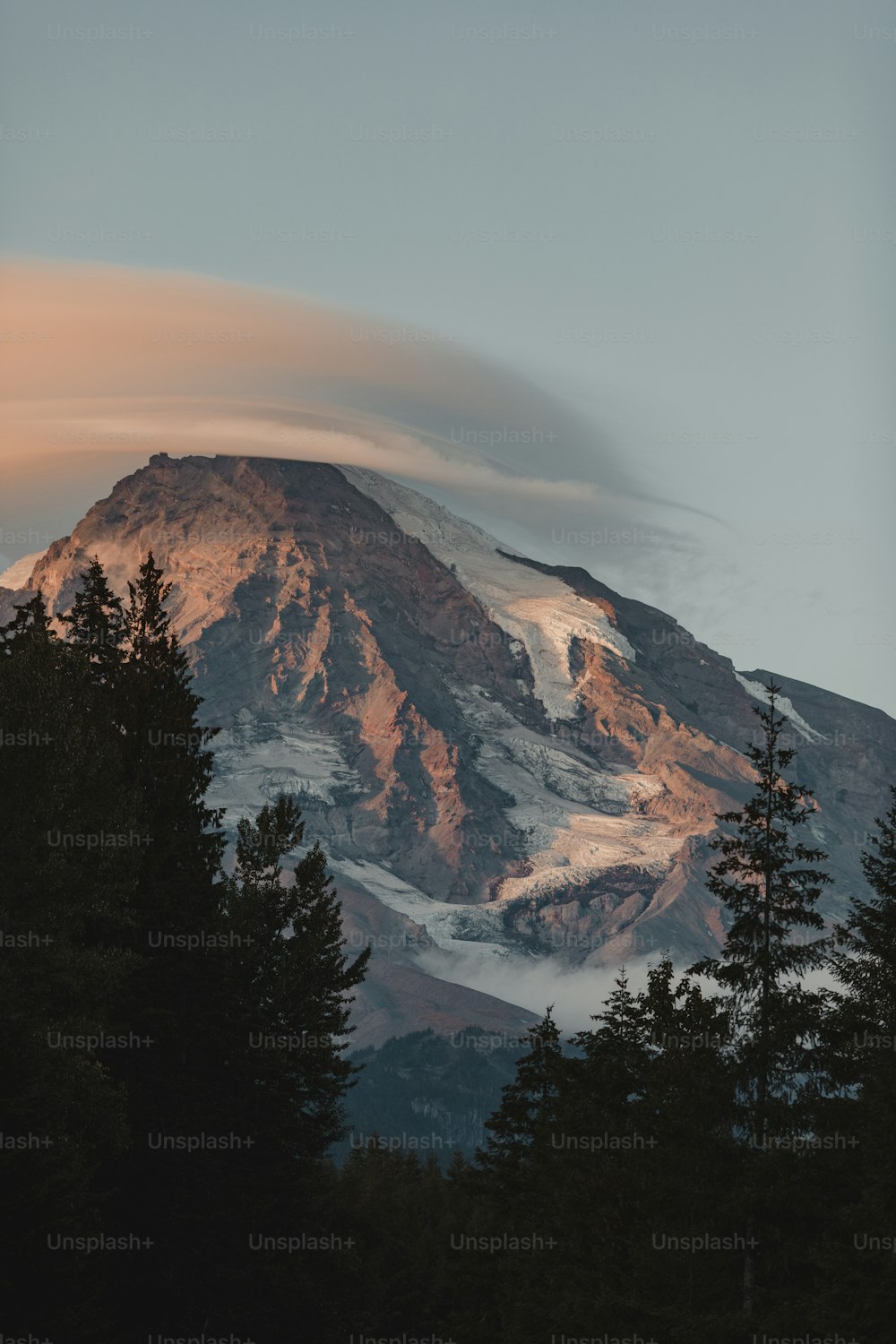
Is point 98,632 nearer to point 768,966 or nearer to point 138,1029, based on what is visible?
point 138,1029

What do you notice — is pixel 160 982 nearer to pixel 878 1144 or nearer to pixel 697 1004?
pixel 697 1004

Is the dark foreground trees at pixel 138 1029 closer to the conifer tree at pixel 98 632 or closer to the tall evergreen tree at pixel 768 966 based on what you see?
the conifer tree at pixel 98 632

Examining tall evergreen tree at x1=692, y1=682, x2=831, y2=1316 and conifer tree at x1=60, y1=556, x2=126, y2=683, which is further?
conifer tree at x1=60, y1=556, x2=126, y2=683

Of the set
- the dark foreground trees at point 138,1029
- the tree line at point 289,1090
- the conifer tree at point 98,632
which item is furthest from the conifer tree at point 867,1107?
the conifer tree at point 98,632

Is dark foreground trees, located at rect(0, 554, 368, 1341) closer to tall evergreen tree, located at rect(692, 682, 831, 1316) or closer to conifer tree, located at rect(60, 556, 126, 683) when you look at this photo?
conifer tree, located at rect(60, 556, 126, 683)

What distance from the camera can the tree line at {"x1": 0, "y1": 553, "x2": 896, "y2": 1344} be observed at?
40344 mm

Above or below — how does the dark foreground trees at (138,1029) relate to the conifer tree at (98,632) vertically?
below

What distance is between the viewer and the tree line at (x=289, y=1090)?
132ft

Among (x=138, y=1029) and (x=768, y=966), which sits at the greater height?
(x=768, y=966)

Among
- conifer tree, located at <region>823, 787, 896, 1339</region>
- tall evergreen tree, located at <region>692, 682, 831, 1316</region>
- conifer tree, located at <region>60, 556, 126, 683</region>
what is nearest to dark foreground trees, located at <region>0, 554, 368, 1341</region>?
conifer tree, located at <region>60, 556, 126, 683</region>

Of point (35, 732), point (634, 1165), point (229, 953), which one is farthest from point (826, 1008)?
point (229, 953)

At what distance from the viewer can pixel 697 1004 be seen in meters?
50.6

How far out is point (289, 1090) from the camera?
6812cm

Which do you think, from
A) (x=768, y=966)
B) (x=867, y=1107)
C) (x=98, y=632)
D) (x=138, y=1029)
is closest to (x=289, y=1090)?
(x=138, y=1029)
